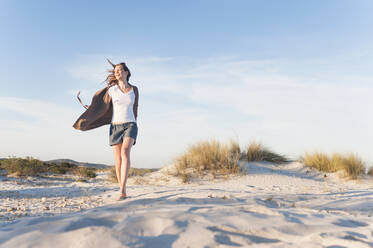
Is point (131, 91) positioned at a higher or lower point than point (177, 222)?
higher

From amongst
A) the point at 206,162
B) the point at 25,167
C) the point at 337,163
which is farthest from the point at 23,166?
the point at 337,163

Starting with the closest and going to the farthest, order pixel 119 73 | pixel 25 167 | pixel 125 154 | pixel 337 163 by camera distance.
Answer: pixel 125 154 → pixel 119 73 → pixel 337 163 → pixel 25 167

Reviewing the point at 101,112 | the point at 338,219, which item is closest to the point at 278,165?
the point at 101,112

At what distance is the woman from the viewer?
5.92 m

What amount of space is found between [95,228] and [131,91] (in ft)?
12.1

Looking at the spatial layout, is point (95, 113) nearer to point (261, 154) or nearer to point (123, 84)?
point (123, 84)

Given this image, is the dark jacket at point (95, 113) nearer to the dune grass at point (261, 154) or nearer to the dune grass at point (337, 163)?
the dune grass at point (261, 154)

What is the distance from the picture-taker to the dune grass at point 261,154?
11734 millimetres

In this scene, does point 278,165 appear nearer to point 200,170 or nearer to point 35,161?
point 200,170

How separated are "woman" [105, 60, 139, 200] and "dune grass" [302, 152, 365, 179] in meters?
7.97

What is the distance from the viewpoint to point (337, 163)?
37.6ft

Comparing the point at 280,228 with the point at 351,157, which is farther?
the point at 351,157

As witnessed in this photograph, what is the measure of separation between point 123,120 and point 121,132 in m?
0.22

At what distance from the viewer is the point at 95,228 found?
2.83 meters
